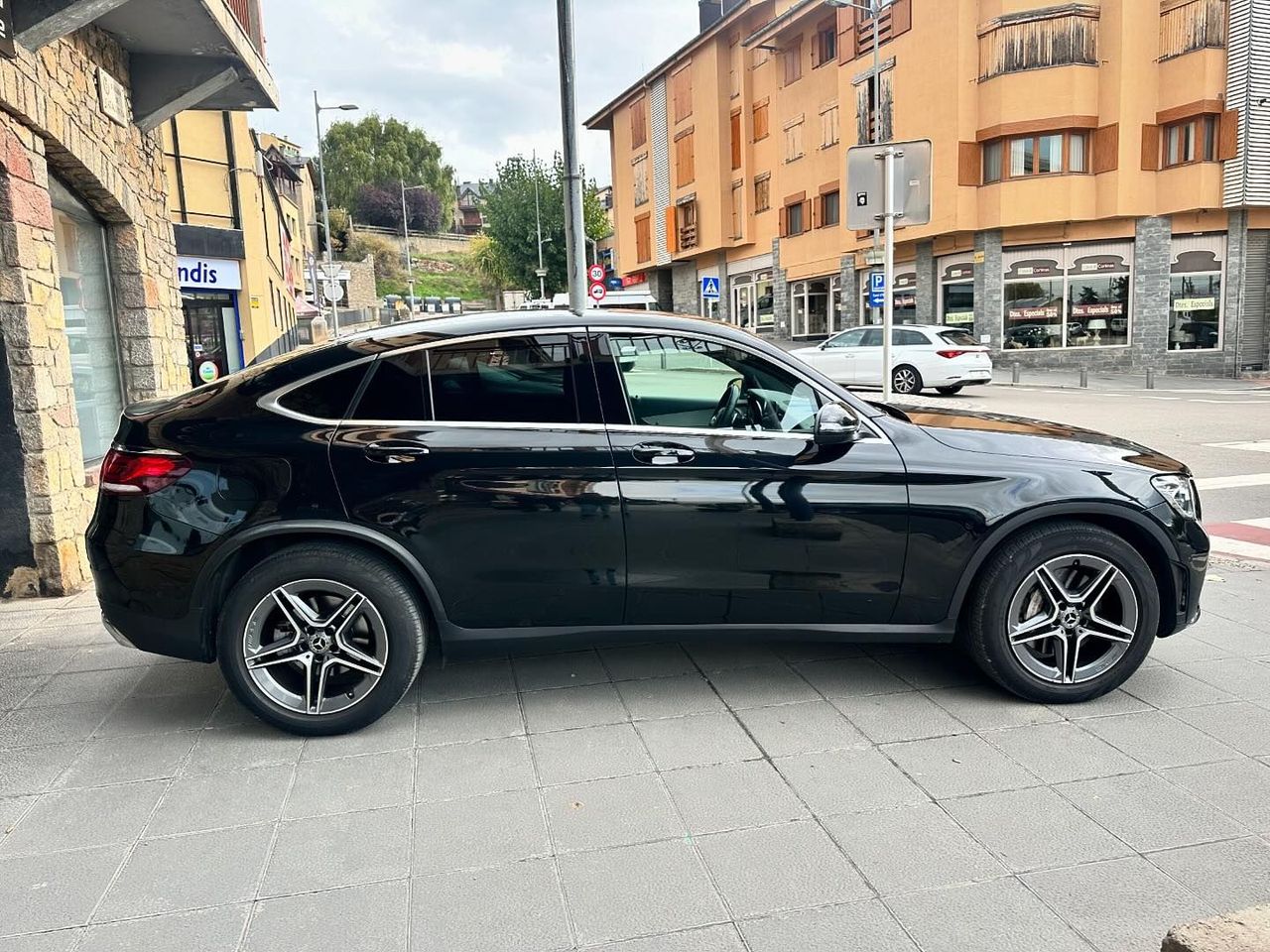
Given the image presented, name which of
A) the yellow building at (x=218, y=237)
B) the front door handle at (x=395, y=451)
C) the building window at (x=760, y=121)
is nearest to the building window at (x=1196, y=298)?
the building window at (x=760, y=121)

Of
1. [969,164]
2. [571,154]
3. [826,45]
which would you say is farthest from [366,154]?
[571,154]

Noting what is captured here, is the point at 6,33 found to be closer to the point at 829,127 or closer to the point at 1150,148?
the point at 1150,148

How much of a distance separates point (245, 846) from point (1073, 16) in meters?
29.3

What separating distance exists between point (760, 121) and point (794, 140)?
3459 millimetres

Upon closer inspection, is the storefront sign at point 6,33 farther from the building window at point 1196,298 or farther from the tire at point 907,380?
the building window at point 1196,298

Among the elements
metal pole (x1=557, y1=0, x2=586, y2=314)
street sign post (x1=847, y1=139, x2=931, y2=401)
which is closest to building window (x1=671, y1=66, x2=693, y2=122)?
metal pole (x1=557, y1=0, x2=586, y2=314)

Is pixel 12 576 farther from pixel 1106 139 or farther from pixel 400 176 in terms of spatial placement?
pixel 400 176

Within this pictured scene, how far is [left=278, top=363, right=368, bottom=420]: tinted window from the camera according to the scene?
3586 mm

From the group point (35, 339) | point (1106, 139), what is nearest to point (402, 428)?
point (35, 339)

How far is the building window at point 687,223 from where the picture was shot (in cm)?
4234

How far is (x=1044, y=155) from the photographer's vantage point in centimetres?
2609

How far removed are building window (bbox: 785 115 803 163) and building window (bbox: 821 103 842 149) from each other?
1.57m

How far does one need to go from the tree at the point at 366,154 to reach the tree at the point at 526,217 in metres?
39.2

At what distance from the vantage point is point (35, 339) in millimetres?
5523
